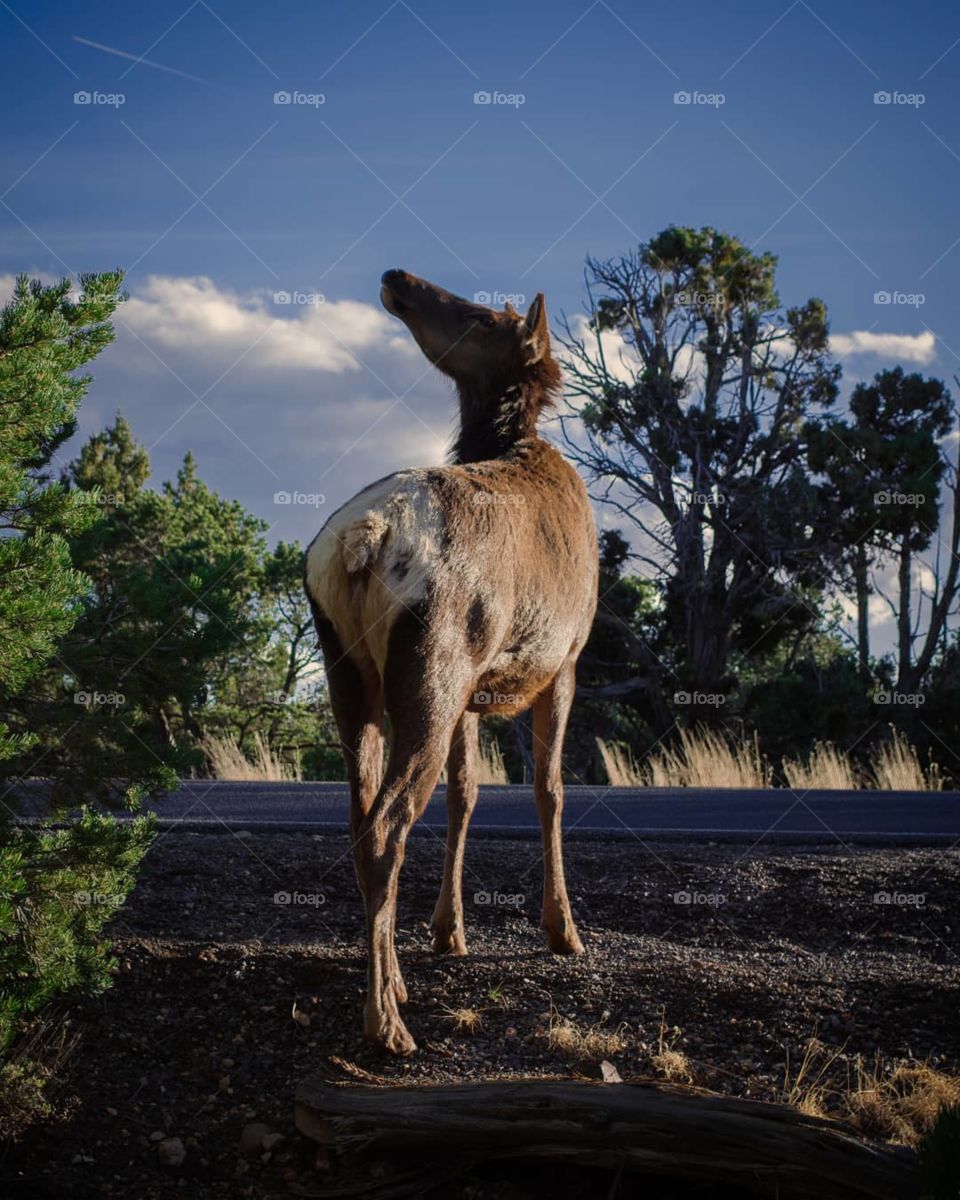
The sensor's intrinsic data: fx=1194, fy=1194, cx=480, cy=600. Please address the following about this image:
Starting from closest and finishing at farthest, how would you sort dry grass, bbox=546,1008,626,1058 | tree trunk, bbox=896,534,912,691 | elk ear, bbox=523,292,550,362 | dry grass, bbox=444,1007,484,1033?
dry grass, bbox=546,1008,626,1058 → dry grass, bbox=444,1007,484,1033 → elk ear, bbox=523,292,550,362 → tree trunk, bbox=896,534,912,691

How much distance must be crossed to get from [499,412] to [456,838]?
2291mm

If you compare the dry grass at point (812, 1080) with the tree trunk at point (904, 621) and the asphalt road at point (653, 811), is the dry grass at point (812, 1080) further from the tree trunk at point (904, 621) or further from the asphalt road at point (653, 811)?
the tree trunk at point (904, 621)

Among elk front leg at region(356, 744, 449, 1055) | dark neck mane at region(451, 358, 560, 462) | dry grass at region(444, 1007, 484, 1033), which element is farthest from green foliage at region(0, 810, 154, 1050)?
dark neck mane at region(451, 358, 560, 462)

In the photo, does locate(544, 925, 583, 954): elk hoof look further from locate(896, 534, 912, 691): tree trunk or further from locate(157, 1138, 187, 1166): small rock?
locate(896, 534, 912, 691): tree trunk

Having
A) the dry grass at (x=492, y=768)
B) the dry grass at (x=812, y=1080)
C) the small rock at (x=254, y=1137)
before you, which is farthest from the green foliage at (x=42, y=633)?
the dry grass at (x=492, y=768)

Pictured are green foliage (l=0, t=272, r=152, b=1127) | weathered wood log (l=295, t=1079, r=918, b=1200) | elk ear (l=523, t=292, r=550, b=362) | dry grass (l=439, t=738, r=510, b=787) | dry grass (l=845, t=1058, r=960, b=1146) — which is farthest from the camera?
dry grass (l=439, t=738, r=510, b=787)

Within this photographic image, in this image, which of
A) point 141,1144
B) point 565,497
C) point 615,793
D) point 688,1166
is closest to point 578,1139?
point 688,1166

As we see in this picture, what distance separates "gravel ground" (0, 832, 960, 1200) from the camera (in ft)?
14.8

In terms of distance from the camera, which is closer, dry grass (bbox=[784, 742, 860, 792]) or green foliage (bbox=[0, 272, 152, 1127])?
green foliage (bbox=[0, 272, 152, 1127])

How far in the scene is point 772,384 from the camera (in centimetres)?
2514

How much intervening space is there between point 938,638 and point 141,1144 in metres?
21.4

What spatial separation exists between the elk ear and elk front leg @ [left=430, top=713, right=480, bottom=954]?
2020 mm

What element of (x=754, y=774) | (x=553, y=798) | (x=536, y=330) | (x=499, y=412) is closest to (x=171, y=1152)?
(x=553, y=798)

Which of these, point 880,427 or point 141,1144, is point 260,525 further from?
point 141,1144
